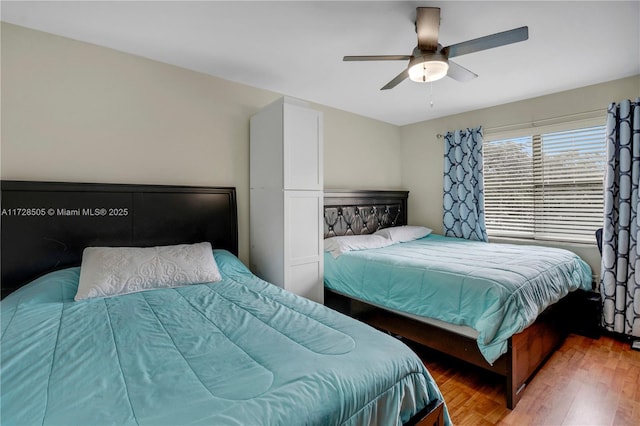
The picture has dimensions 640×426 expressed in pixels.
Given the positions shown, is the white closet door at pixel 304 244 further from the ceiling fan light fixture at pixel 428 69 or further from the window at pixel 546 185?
the window at pixel 546 185

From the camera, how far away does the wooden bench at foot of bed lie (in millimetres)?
1928

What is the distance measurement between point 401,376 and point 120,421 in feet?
A: 2.93

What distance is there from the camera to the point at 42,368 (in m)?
1.04

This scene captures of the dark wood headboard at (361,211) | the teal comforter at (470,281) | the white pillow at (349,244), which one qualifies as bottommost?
the teal comforter at (470,281)

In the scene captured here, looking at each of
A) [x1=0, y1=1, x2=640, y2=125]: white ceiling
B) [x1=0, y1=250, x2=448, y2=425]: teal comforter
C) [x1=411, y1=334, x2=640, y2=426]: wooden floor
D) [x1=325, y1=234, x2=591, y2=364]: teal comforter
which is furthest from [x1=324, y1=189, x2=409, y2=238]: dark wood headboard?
[x1=0, y1=250, x2=448, y2=425]: teal comforter

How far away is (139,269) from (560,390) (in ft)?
9.64

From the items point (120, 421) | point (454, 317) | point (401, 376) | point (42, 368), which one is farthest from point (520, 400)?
point (42, 368)

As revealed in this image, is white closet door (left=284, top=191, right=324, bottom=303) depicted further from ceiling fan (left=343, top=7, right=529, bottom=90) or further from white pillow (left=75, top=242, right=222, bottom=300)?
ceiling fan (left=343, top=7, right=529, bottom=90)

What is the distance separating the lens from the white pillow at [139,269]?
1.82m

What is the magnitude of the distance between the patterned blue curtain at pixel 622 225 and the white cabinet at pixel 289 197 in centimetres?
273

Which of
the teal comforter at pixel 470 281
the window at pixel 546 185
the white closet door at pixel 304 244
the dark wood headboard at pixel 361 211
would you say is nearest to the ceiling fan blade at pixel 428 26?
the white closet door at pixel 304 244

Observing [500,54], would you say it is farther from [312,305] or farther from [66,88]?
[66,88]

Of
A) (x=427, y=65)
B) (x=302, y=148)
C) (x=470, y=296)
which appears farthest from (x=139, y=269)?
(x=427, y=65)

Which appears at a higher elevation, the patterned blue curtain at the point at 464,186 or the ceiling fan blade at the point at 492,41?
the ceiling fan blade at the point at 492,41
